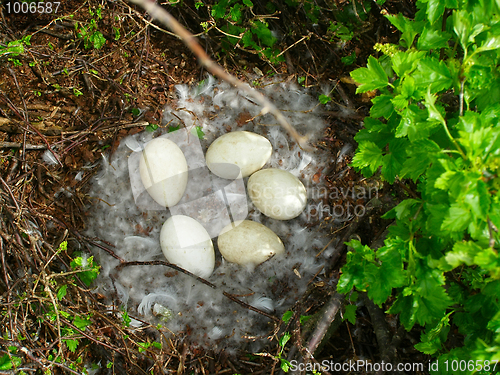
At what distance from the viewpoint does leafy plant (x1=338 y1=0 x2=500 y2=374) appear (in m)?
0.99

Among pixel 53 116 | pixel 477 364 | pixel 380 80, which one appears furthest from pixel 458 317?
pixel 53 116

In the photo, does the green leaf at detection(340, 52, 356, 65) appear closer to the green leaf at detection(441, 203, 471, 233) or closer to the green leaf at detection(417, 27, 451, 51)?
the green leaf at detection(417, 27, 451, 51)

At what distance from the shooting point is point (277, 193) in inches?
78.8

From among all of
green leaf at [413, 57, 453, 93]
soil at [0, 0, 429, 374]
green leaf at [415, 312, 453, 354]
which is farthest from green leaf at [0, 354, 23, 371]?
green leaf at [413, 57, 453, 93]

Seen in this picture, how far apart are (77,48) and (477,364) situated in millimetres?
2411

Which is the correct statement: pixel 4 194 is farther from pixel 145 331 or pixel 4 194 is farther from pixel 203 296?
pixel 203 296

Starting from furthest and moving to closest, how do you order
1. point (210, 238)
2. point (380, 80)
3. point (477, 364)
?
point (210, 238), point (380, 80), point (477, 364)

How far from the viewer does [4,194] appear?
66.1 inches

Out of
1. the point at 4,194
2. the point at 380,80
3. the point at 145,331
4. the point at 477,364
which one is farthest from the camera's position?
the point at 145,331

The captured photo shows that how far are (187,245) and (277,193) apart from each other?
0.57 meters

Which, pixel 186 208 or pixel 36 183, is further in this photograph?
pixel 186 208

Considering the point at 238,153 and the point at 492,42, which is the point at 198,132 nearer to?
the point at 238,153

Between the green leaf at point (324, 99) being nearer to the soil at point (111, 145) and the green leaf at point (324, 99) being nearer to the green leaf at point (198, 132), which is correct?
the soil at point (111, 145)

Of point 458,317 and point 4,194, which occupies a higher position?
point 4,194
